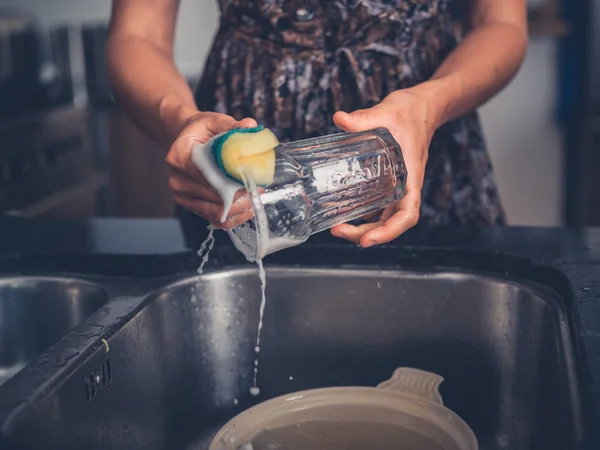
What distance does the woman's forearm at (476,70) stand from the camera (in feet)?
2.81

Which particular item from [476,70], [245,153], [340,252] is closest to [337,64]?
[476,70]

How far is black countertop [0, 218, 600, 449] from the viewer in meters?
0.80

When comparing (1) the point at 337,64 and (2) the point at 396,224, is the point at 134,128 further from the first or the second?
(2) the point at 396,224

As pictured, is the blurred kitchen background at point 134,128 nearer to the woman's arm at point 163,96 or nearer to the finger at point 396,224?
the woman's arm at point 163,96

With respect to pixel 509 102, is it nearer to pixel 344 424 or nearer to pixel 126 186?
pixel 126 186

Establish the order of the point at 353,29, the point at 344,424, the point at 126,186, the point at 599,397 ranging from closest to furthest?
the point at 599,397, the point at 344,424, the point at 353,29, the point at 126,186

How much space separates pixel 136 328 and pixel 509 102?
A: 2308 millimetres

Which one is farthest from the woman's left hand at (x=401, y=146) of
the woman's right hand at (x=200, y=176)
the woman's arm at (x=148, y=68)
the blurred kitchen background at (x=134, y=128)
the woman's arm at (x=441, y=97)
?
the blurred kitchen background at (x=134, y=128)

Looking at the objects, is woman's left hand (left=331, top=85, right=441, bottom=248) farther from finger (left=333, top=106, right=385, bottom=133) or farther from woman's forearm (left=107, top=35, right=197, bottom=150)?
woman's forearm (left=107, top=35, right=197, bottom=150)

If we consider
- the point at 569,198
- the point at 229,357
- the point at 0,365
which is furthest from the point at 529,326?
the point at 569,198

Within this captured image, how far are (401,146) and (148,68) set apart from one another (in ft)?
1.34

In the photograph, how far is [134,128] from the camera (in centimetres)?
266

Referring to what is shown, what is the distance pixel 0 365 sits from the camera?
0.85 m

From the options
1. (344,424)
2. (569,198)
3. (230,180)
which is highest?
(230,180)
